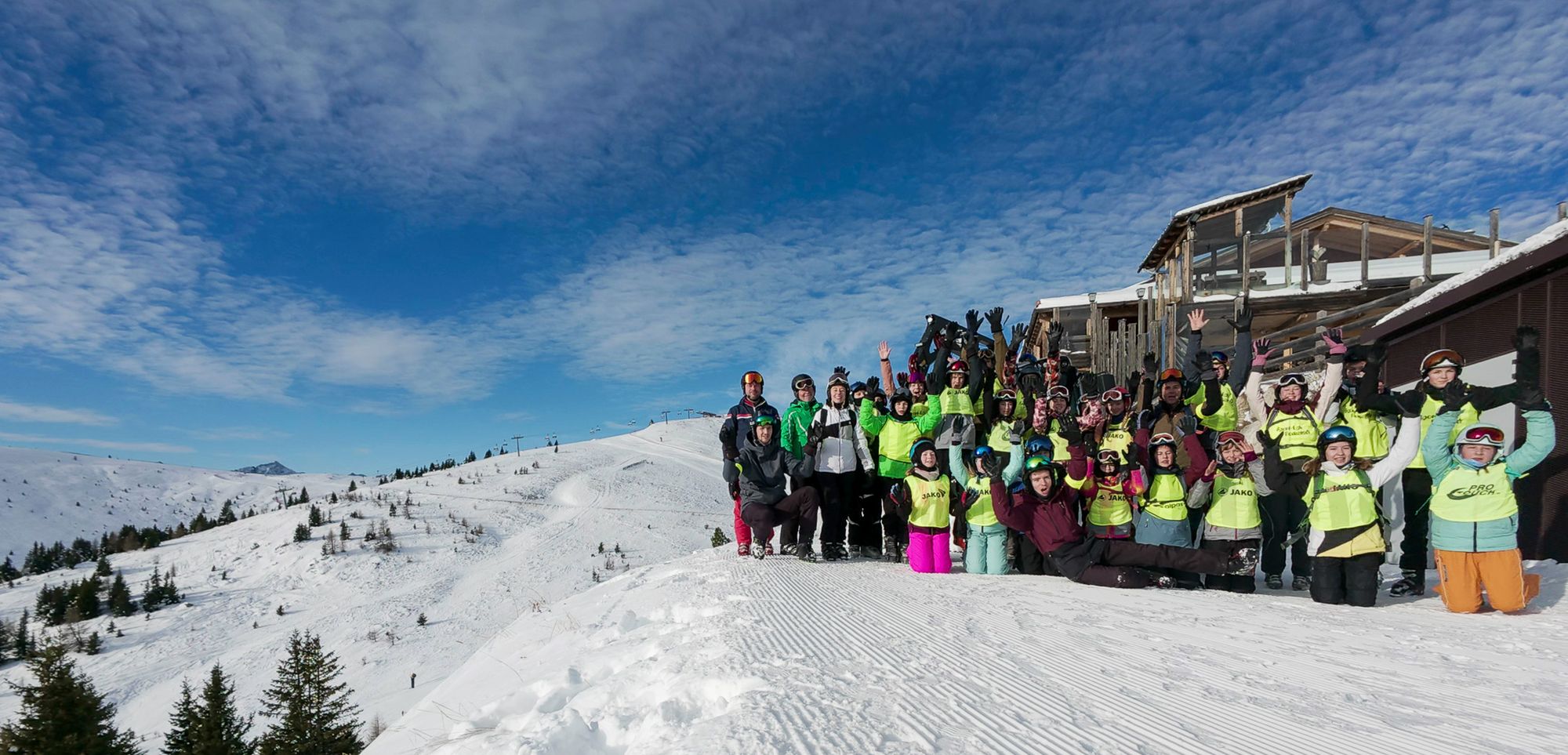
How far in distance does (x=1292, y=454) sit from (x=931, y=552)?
323 centimetres

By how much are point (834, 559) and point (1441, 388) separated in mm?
5447

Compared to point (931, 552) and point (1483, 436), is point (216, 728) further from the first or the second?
point (1483, 436)

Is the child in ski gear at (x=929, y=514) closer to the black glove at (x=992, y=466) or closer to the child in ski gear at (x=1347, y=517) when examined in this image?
the black glove at (x=992, y=466)

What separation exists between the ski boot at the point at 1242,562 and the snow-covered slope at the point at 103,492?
11277 cm

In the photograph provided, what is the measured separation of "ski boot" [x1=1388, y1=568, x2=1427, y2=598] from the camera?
5.57m

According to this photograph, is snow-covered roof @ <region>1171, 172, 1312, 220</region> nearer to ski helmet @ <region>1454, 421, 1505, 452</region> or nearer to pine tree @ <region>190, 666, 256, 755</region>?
ski helmet @ <region>1454, 421, 1505, 452</region>

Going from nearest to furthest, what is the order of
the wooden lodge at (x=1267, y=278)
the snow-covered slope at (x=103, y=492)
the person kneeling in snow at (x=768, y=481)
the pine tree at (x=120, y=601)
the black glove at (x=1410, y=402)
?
the black glove at (x=1410, y=402), the person kneeling in snow at (x=768, y=481), the wooden lodge at (x=1267, y=278), the pine tree at (x=120, y=601), the snow-covered slope at (x=103, y=492)

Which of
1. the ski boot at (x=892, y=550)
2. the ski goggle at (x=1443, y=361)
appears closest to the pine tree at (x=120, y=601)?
the ski boot at (x=892, y=550)

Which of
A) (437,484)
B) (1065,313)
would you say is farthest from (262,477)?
(1065,313)

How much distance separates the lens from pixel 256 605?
31.8 meters

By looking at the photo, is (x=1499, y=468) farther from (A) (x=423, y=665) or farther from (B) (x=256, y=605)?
(B) (x=256, y=605)

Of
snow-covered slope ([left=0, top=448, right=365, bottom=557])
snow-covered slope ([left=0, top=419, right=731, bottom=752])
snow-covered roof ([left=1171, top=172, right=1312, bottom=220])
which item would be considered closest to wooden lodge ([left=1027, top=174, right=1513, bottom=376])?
snow-covered roof ([left=1171, top=172, right=1312, bottom=220])

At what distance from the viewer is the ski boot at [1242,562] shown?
18.2ft

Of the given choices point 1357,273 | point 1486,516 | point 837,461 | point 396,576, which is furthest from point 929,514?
point 396,576
